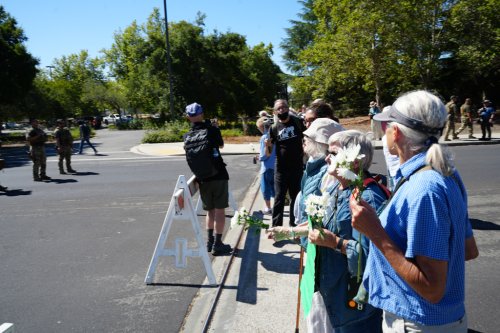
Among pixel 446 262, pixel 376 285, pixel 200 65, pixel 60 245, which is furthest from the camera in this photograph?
pixel 200 65

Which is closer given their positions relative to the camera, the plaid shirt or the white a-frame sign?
the plaid shirt

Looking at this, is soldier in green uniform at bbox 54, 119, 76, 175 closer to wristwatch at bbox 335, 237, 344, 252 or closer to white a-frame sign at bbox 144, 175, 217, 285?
white a-frame sign at bbox 144, 175, 217, 285

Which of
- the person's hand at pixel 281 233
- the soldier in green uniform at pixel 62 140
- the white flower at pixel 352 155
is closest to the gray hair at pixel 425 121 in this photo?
the white flower at pixel 352 155

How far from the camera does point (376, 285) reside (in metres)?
1.78

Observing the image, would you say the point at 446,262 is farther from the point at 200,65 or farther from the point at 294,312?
the point at 200,65

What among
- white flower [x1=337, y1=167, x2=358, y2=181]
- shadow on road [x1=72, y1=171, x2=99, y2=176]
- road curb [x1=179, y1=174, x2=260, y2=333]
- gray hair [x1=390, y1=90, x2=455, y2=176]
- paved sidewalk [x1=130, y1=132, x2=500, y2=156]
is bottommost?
road curb [x1=179, y1=174, x2=260, y2=333]

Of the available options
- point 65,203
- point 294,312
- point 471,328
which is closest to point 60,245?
point 65,203

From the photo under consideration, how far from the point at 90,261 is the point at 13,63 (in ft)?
95.6

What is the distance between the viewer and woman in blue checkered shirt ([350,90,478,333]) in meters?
1.52

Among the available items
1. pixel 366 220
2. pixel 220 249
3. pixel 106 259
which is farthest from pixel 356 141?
pixel 106 259

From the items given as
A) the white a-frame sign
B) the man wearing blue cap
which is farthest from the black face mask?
the white a-frame sign

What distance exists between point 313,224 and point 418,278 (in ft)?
2.52

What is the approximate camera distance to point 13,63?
93.5ft

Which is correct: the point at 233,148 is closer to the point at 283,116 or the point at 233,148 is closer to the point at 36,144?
the point at 36,144
